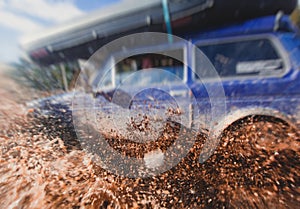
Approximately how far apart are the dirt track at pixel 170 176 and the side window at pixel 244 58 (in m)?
0.70

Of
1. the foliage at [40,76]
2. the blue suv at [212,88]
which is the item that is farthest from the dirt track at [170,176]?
the foliage at [40,76]

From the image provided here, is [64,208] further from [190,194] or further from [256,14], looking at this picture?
[256,14]

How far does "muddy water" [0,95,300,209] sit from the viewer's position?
1.30 metres

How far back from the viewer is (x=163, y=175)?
152 cm

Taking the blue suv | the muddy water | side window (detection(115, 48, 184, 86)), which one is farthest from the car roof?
the muddy water

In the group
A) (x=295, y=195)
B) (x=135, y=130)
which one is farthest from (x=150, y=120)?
(x=295, y=195)

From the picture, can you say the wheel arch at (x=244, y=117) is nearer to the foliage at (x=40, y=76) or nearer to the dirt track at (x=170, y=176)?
the dirt track at (x=170, y=176)

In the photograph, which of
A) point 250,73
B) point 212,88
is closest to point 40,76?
point 212,88

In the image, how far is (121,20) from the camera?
7.52 feet

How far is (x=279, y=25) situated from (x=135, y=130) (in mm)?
2061

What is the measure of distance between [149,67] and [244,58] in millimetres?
1392

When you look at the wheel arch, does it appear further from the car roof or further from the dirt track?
the car roof

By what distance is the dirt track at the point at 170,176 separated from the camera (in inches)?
51.0

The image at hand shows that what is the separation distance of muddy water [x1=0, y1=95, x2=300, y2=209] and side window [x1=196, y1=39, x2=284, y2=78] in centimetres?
69
